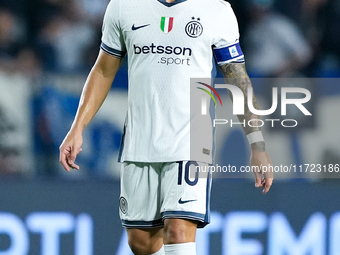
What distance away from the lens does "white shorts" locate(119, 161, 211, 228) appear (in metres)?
2.64

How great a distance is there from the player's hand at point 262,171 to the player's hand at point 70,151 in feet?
2.62

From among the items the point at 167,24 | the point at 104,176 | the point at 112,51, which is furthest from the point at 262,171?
the point at 104,176

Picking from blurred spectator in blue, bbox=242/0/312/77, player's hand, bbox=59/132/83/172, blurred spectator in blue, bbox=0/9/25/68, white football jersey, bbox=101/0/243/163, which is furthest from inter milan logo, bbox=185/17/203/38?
blurred spectator in blue, bbox=0/9/25/68

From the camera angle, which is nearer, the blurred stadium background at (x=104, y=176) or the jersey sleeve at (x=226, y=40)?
the jersey sleeve at (x=226, y=40)

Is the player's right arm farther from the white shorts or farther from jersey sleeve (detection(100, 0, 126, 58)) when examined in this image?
the white shorts

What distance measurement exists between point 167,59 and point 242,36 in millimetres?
1904

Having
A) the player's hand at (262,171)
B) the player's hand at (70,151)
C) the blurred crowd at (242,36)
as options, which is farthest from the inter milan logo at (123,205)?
the blurred crowd at (242,36)

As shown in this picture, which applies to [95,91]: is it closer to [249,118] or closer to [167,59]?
[167,59]

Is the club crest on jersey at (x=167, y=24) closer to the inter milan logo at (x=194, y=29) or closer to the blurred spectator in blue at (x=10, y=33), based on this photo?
the inter milan logo at (x=194, y=29)

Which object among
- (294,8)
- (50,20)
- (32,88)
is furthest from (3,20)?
(294,8)

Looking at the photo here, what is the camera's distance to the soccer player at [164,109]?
8.81 feet

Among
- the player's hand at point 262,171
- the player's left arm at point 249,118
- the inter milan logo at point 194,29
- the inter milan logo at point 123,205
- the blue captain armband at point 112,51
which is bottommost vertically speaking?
the inter milan logo at point 123,205

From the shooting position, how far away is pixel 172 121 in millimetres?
2738

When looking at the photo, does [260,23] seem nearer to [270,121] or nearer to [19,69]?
[270,121]
